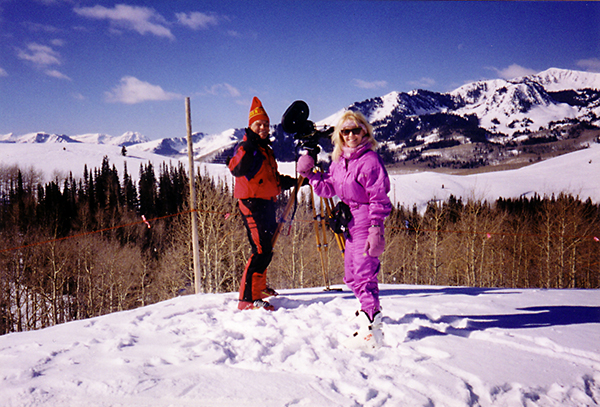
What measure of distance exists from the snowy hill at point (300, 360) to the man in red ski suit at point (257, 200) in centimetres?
34

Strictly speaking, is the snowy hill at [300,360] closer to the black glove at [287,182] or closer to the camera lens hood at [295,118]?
the black glove at [287,182]

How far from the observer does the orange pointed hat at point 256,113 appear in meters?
3.77

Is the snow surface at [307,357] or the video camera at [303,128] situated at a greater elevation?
the video camera at [303,128]

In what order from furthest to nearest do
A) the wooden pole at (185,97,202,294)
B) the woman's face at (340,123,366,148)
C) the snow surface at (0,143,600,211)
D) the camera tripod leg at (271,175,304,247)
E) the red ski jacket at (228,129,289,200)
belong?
the snow surface at (0,143,600,211), the wooden pole at (185,97,202,294), the camera tripod leg at (271,175,304,247), the red ski jacket at (228,129,289,200), the woman's face at (340,123,366,148)

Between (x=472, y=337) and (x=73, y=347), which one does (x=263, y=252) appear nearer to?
(x=73, y=347)

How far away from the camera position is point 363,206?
118 inches

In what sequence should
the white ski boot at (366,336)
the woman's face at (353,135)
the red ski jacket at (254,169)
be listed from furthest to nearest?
the red ski jacket at (254,169) → the woman's face at (353,135) → the white ski boot at (366,336)

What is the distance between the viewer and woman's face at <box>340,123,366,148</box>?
10.1 ft

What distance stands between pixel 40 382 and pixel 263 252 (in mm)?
2192

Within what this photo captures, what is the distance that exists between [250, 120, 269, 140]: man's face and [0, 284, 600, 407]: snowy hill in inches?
78.7

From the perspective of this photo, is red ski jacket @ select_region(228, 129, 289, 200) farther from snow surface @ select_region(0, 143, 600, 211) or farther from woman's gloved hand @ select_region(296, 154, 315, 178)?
snow surface @ select_region(0, 143, 600, 211)

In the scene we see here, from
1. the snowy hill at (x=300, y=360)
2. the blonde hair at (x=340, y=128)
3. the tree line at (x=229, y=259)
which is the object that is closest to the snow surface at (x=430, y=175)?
the tree line at (x=229, y=259)

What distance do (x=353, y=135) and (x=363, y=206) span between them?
26.6 inches

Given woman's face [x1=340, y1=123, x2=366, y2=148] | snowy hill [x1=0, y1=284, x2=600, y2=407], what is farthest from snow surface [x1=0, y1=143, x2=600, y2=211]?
woman's face [x1=340, y1=123, x2=366, y2=148]
